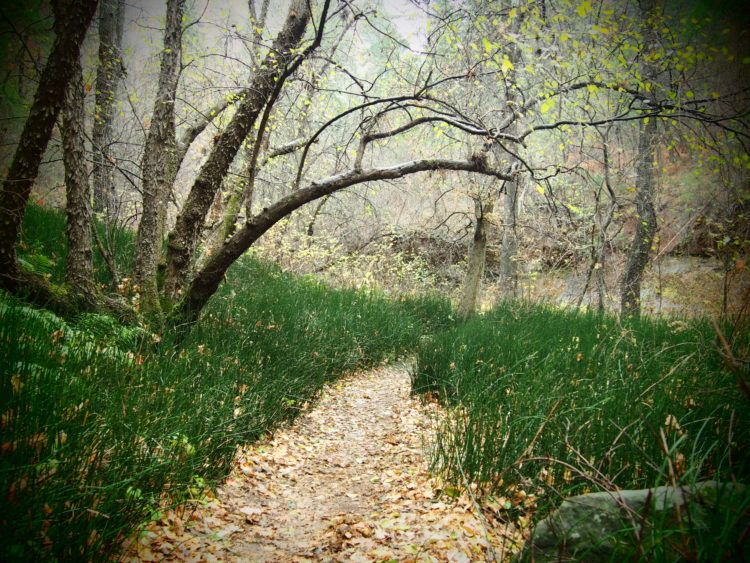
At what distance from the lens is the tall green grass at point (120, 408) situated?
Answer: 172cm

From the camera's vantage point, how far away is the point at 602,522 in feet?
5.41

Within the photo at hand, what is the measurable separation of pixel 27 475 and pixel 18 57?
13.5 ft

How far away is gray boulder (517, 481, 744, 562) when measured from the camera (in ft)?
→ 4.94

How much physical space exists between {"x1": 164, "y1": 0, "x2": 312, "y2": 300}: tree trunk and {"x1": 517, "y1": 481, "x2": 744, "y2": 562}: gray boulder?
4.49 metres

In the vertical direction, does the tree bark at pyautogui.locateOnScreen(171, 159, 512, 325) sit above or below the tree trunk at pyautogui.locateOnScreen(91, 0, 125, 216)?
below

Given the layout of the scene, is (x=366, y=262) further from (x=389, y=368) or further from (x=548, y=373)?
(x=548, y=373)

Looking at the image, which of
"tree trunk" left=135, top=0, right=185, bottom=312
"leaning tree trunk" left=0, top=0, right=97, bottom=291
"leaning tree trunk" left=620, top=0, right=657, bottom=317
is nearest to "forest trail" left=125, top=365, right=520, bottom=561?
"tree trunk" left=135, top=0, right=185, bottom=312

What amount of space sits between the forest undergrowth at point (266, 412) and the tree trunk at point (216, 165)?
795 mm

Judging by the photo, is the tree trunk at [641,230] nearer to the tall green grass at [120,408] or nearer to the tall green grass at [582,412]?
the tall green grass at [582,412]

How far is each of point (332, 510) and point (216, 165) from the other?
12.6 feet

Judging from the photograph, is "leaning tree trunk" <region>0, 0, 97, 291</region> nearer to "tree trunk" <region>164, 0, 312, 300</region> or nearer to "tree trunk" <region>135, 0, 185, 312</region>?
"tree trunk" <region>135, 0, 185, 312</region>

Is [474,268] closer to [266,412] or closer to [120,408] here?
[266,412]

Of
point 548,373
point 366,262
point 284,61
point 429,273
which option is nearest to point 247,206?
point 284,61

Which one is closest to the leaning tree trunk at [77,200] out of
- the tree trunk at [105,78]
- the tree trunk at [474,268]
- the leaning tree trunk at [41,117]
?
the leaning tree trunk at [41,117]
